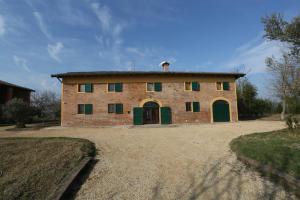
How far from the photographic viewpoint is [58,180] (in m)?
4.43

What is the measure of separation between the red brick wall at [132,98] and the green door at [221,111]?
0.58 metres

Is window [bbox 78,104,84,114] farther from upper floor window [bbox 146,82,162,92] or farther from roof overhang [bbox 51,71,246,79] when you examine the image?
upper floor window [bbox 146,82,162,92]

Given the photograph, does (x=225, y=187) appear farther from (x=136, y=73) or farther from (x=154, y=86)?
(x=136, y=73)

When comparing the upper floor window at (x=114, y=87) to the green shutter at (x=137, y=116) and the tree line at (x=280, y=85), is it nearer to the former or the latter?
the green shutter at (x=137, y=116)

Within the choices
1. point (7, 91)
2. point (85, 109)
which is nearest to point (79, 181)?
point (85, 109)

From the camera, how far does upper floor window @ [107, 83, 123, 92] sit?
67.4ft

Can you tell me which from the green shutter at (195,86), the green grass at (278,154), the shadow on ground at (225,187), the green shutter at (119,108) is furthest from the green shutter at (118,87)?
the shadow on ground at (225,187)

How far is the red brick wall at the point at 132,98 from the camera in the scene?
20.0 m

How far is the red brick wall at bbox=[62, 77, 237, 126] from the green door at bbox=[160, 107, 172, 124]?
1.42ft

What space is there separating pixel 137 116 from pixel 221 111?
9.32m

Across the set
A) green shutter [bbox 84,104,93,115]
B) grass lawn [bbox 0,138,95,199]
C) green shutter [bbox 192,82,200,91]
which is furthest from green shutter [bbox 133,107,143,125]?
grass lawn [bbox 0,138,95,199]

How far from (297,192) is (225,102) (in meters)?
18.9

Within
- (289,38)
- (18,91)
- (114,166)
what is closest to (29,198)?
(114,166)

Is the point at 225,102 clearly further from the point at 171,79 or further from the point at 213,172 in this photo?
the point at 213,172
